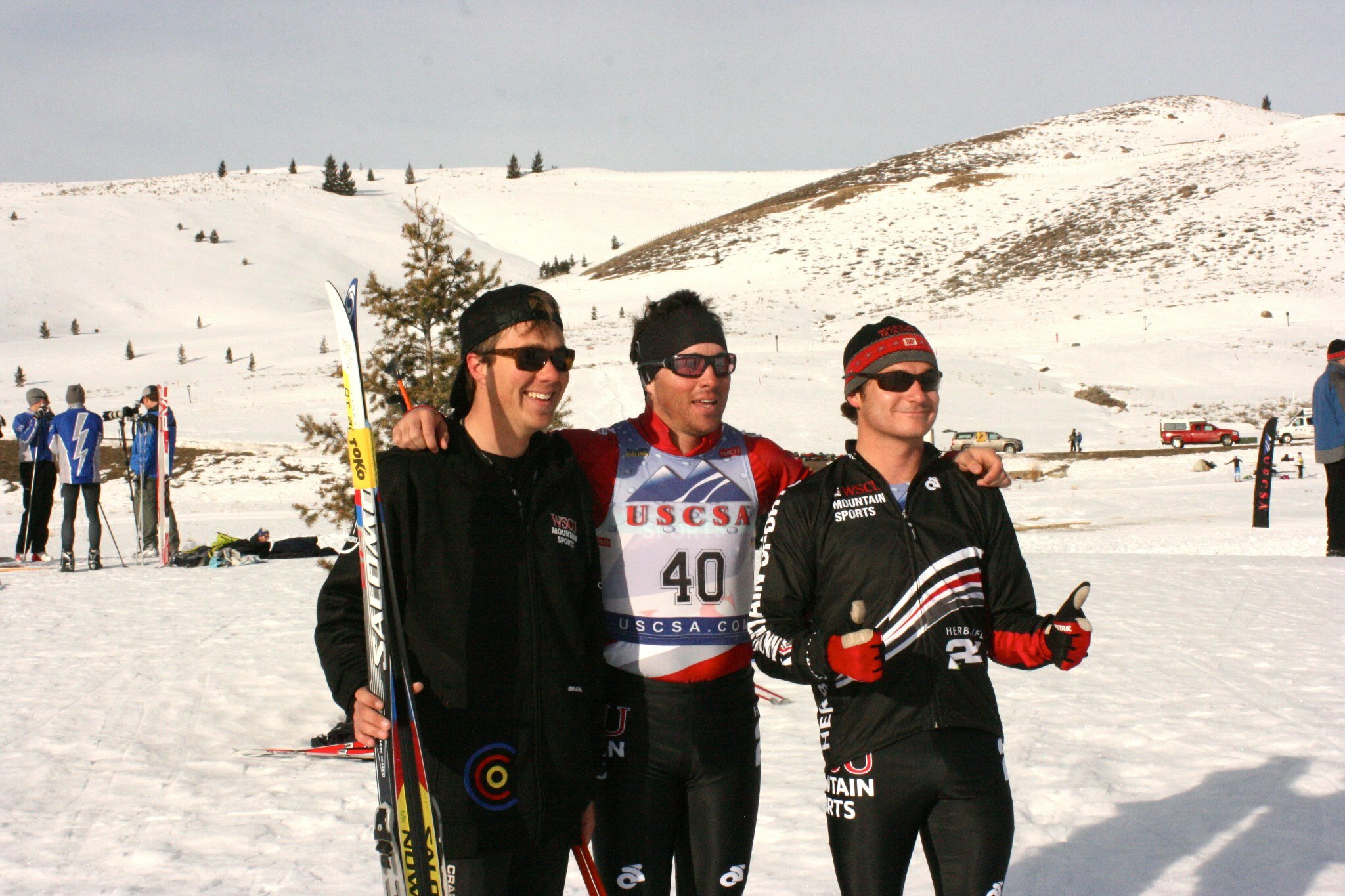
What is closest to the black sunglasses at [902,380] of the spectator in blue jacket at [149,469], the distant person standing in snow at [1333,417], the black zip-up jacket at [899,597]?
the black zip-up jacket at [899,597]

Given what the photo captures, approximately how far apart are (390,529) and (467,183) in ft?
373

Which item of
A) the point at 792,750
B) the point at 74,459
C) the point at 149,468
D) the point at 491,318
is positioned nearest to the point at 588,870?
the point at 491,318

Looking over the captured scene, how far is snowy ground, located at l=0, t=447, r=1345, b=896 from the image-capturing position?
420 cm

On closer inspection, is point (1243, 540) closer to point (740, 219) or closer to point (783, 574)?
point (783, 574)

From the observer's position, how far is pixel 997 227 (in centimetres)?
6256

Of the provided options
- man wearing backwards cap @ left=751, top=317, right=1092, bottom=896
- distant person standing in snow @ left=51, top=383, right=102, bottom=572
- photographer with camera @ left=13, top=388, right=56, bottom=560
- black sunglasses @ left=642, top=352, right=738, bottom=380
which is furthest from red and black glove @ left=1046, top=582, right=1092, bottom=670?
photographer with camera @ left=13, top=388, right=56, bottom=560

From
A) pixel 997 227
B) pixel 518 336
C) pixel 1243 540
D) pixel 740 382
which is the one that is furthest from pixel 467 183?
pixel 518 336

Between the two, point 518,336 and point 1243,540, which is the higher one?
point 518,336

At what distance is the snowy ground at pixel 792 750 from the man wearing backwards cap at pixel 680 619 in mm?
1329

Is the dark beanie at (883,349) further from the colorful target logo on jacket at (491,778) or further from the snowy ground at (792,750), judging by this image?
the snowy ground at (792,750)

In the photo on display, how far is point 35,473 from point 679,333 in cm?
1232

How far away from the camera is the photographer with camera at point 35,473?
40.4 feet

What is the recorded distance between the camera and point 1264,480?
13.6m

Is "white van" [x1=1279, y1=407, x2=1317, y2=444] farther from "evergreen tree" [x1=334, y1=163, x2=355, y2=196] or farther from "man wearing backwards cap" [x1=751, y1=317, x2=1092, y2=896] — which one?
"evergreen tree" [x1=334, y1=163, x2=355, y2=196]
